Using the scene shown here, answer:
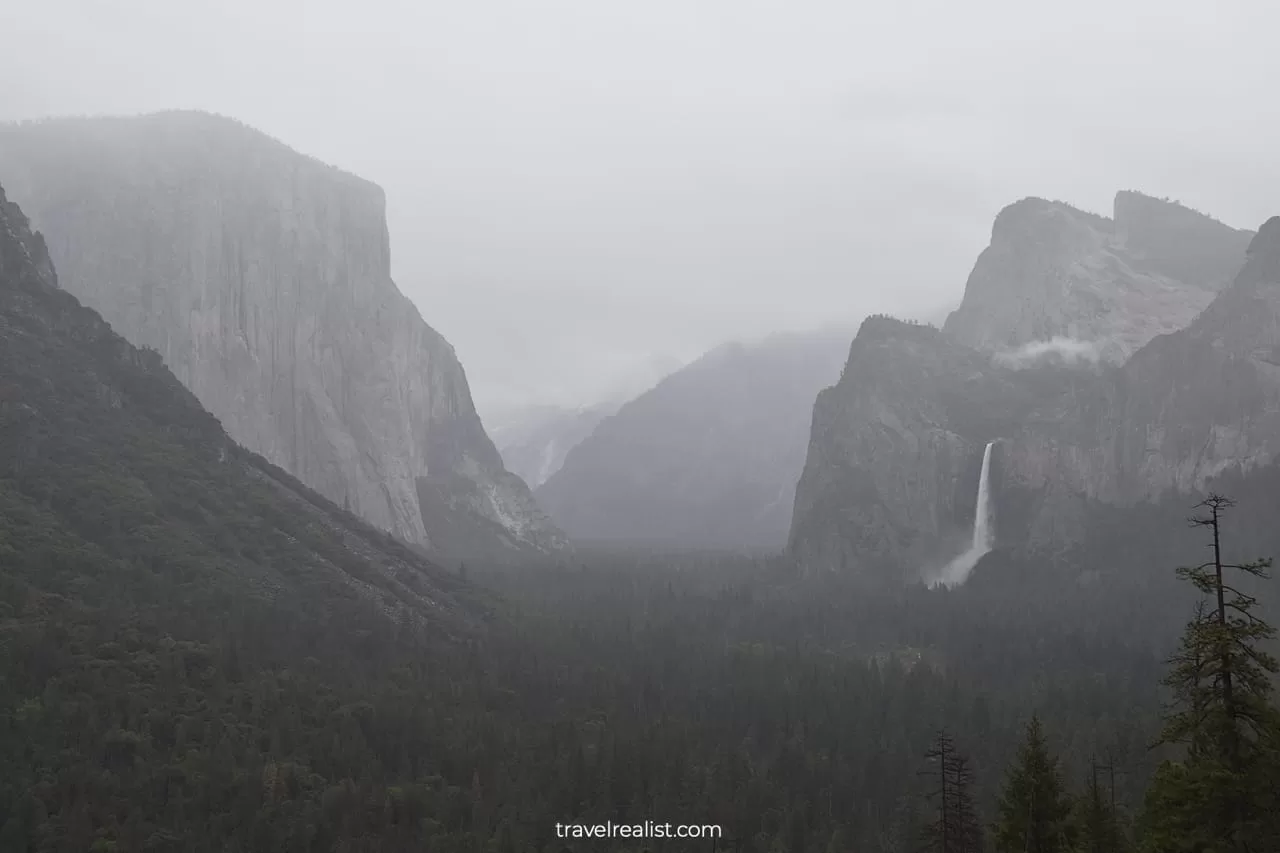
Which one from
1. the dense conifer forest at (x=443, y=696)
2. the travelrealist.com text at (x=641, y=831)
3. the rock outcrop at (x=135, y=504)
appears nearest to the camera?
the dense conifer forest at (x=443, y=696)

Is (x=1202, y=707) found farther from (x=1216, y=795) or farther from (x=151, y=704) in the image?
(x=151, y=704)

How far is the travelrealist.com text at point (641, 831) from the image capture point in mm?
74312

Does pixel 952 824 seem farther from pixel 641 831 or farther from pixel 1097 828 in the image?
pixel 641 831

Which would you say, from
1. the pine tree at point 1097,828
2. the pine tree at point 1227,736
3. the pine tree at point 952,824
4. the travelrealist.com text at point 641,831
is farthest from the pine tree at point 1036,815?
the travelrealist.com text at point 641,831

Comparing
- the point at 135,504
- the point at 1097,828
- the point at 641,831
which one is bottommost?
the point at 641,831

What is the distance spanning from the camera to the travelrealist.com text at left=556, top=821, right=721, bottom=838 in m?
74.3

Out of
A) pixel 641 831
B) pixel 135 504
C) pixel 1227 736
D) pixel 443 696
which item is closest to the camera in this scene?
pixel 1227 736

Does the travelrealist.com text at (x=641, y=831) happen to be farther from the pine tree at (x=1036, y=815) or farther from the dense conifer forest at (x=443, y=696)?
the pine tree at (x=1036, y=815)

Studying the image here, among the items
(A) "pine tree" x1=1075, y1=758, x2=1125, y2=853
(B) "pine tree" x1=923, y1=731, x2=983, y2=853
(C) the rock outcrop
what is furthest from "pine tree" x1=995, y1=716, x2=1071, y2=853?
(C) the rock outcrop

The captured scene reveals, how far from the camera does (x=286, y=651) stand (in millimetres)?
107188

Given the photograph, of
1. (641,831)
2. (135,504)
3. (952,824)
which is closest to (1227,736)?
(952,824)

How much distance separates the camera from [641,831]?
75312 millimetres

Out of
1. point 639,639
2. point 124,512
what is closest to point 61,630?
point 124,512

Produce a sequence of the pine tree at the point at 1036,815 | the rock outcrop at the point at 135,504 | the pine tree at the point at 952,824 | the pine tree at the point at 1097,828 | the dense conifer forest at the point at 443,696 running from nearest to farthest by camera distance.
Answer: the pine tree at the point at 1036,815 → the pine tree at the point at 952,824 → the pine tree at the point at 1097,828 → the dense conifer forest at the point at 443,696 → the rock outcrop at the point at 135,504
